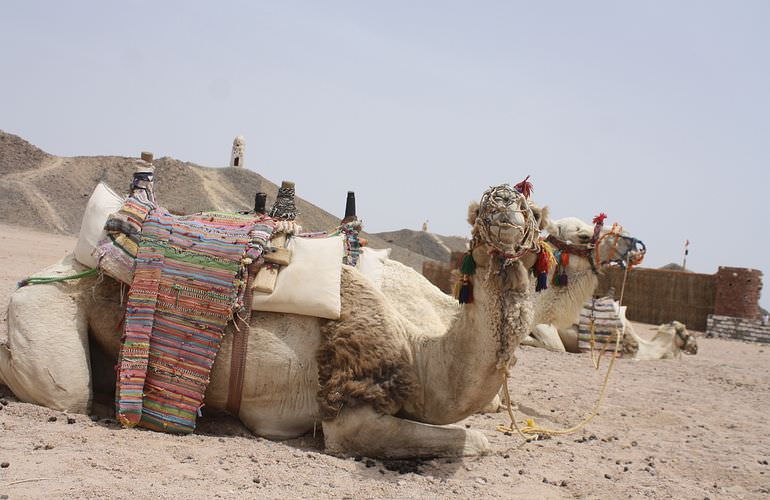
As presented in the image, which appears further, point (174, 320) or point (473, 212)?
point (174, 320)

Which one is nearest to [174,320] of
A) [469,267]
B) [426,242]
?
[469,267]

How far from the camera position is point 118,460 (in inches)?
149

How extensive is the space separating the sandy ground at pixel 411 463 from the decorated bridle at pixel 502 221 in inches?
52.0

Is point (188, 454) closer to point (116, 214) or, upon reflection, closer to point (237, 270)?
point (237, 270)

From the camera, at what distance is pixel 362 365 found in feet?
14.6

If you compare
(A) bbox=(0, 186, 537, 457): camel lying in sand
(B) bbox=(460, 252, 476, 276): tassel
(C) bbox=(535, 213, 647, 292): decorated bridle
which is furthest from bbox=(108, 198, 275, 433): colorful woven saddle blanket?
(C) bbox=(535, 213, 647, 292): decorated bridle

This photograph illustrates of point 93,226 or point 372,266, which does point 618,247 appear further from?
point 93,226

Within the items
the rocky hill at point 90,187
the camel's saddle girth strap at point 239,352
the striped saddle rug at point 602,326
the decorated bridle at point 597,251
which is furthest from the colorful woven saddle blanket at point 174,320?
the rocky hill at point 90,187

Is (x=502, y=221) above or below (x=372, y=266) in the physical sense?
above

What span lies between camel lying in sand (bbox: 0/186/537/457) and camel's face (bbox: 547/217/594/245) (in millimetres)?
1807

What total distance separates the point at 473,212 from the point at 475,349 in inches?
32.9

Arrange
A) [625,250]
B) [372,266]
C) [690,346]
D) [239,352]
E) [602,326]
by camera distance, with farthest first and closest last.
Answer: [690,346] → [602,326] → [372,266] → [625,250] → [239,352]

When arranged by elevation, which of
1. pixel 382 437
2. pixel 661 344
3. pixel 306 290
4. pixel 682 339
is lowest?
pixel 382 437

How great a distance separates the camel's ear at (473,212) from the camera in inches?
164
